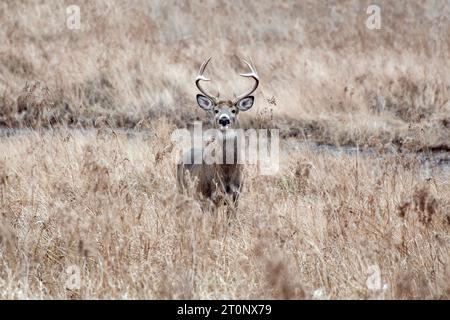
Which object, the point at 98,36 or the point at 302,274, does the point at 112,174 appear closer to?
the point at 302,274

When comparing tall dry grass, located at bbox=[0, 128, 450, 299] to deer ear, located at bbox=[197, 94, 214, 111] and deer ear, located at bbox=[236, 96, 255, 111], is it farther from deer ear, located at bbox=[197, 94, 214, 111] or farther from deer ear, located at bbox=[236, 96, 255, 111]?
deer ear, located at bbox=[197, 94, 214, 111]

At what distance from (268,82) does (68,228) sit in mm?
7852

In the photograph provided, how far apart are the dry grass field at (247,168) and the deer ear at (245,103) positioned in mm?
501

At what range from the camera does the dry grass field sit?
4609mm

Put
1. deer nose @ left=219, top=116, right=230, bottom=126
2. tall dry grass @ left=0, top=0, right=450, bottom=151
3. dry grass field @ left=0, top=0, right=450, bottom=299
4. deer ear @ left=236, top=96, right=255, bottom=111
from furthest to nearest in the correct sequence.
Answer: tall dry grass @ left=0, top=0, right=450, bottom=151, deer ear @ left=236, top=96, right=255, bottom=111, deer nose @ left=219, top=116, right=230, bottom=126, dry grass field @ left=0, top=0, right=450, bottom=299

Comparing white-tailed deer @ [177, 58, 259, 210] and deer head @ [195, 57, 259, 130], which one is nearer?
white-tailed deer @ [177, 58, 259, 210]

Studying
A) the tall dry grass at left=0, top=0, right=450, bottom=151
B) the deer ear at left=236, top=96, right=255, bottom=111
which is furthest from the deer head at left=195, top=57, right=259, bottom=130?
the tall dry grass at left=0, top=0, right=450, bottom=151

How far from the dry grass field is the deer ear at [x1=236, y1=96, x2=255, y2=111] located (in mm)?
501

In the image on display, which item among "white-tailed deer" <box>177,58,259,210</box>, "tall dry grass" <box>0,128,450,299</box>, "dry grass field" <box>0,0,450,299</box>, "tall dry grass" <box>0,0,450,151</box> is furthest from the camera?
"tall dry grass" <box>0,0,450,151</box>

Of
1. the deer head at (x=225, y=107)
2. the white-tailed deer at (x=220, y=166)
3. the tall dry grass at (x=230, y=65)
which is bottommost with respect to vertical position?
the white-tailed deer at (x=220, y=166)

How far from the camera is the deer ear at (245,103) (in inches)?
272

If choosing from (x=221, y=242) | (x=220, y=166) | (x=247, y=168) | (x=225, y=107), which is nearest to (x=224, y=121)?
(x=225, y=107)

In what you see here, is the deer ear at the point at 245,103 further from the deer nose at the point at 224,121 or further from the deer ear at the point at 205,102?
the deer nose at the point at 224,121

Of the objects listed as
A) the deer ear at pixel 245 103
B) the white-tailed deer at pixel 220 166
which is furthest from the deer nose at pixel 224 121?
the deer ear at pixel 245 103
